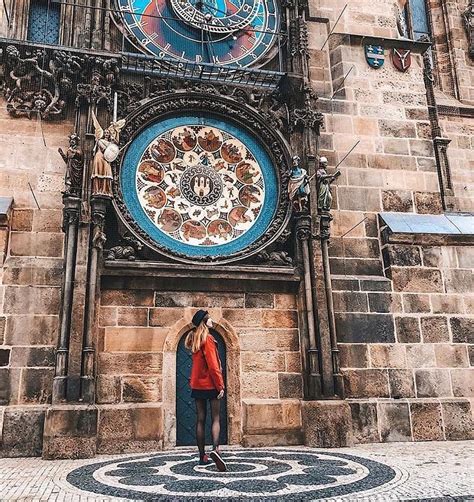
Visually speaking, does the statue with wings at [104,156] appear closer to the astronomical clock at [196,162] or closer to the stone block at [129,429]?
the astronomical clock at [196,162]

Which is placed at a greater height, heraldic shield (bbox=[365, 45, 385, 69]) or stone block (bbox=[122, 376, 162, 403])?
heraldic shield (bbox=[365, 45, 385, 69])

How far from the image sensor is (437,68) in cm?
1400

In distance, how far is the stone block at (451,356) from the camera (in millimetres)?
9047

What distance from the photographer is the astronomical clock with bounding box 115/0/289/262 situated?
29.0 ft

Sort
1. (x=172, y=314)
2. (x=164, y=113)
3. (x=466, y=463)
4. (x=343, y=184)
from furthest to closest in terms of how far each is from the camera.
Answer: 1. (x=343, y=184)
2. (x=164, y=113)
3. (x=172, y=314)
4. (x=466, y=463)

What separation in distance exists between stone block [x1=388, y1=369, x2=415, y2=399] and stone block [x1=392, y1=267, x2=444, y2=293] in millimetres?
1377

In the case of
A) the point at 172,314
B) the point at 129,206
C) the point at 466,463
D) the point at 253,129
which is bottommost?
the point at 466,463

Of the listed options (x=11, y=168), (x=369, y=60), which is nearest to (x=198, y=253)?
(x=11, y=168)

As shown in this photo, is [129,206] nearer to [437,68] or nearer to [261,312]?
[261,312]

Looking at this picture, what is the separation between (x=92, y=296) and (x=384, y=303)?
15.5 ft

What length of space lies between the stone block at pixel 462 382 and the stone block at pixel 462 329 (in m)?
0.50

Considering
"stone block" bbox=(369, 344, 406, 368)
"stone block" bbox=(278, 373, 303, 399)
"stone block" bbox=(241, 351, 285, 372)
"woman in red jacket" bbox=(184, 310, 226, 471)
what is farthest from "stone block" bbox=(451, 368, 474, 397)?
"woman in red jacket" bbox=(184, 310, 226, 471)

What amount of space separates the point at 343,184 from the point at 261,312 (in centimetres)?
287

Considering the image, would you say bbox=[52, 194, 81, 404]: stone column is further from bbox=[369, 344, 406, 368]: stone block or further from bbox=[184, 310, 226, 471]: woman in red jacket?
bbox=[369, 344, 406, 368]: stone block
